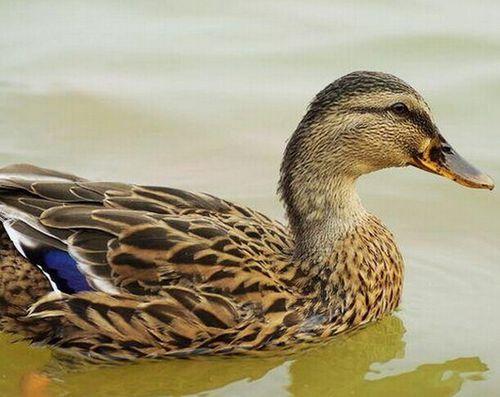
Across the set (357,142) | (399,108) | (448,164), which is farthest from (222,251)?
(448,164)

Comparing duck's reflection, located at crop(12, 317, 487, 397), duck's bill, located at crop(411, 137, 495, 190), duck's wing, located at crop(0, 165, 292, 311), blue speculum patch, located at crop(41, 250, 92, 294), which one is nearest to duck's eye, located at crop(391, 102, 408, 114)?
duck's bill, located at crop(411, 137, 495, 190)

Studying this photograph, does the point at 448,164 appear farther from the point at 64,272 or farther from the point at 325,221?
the point at 64,272

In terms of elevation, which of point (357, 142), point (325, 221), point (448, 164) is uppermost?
point (357, 142)

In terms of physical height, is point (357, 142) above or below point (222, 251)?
above

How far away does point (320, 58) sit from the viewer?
10742 millimetres

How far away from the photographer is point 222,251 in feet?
23.1

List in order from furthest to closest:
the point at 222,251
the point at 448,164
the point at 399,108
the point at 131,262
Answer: the point at 448,164
the point at 399,108
the point at 222,251
the point at 131,262

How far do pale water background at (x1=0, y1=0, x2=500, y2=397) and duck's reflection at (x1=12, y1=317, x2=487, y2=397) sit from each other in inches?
0.4

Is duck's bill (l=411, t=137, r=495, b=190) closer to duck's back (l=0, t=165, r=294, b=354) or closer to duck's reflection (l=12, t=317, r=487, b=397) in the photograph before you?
duck's reflection (l=12, t=317, r=487, b=397)

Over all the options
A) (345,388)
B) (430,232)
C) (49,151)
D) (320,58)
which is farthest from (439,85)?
(345,388)

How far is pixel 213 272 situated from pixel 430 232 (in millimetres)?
2128

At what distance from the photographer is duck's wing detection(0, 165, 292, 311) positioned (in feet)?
22.6

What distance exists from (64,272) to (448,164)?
2235 millimetres

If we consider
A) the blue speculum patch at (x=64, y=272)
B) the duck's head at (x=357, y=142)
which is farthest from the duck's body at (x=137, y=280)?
the duck's head at (x=357, y=142)
